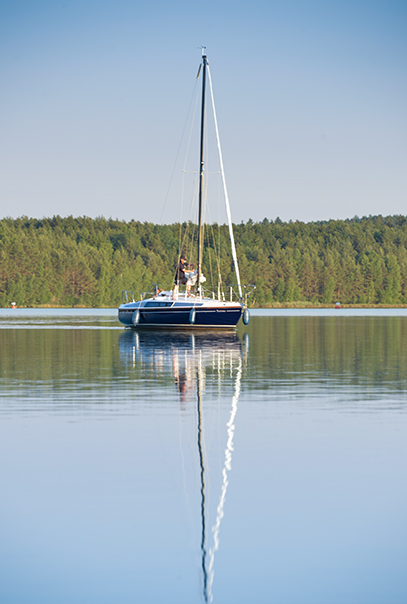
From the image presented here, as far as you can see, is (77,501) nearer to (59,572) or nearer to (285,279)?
(59,572)

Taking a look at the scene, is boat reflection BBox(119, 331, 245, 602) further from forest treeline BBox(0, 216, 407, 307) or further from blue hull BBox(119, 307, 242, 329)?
forest treeline BBox(0, 216, 407, 307)

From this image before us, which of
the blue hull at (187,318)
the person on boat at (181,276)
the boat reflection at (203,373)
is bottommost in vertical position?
the boat reflection at (203,373)

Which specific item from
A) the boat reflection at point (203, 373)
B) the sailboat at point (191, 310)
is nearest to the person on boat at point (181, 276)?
the sailboat at point (191, 310)

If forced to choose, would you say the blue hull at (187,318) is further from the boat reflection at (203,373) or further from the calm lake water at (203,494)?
the calm lake water at (203,494)

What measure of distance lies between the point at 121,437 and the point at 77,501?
3.52 m

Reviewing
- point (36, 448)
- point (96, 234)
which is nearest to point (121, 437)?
point (36, 448)

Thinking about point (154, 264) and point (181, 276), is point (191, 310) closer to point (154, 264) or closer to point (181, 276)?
point (181, 276)

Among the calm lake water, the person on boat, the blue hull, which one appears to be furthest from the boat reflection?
the person on boat

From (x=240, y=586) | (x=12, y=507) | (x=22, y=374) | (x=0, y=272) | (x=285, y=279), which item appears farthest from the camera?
(x=285, y=279)

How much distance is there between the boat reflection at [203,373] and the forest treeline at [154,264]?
360 feet

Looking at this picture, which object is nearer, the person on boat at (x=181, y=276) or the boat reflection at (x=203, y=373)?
the boat reflection at (x=203, y=373)

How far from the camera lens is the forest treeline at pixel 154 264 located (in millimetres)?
153375

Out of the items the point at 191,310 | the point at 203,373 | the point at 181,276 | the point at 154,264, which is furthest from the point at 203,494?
the point at 154,264

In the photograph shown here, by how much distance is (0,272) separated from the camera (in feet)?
490
